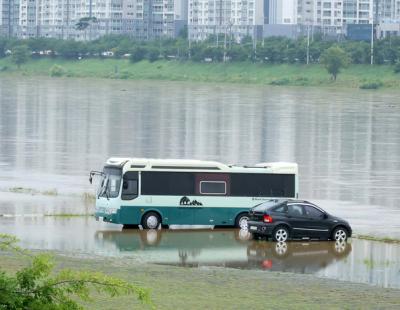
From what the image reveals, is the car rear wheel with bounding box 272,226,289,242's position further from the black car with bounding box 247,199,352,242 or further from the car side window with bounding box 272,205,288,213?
the car side window with bounding box 272,205,288,213

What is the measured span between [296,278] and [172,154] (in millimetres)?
32015

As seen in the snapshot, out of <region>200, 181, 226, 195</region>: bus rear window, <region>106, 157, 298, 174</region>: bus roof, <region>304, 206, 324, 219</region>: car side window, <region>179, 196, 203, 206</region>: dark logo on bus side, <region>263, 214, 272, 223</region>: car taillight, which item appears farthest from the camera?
<region>200, 181, 226, 195</region>: bus rear window

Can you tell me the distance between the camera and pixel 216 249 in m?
28.6

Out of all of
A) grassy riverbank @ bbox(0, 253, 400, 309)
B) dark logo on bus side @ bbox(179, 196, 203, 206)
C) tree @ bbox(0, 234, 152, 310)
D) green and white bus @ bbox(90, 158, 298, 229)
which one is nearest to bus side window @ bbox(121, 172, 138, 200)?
green and white bus @ bbox(90, 158, 298, 229)

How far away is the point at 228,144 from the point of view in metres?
64.0

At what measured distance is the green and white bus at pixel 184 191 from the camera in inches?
1241

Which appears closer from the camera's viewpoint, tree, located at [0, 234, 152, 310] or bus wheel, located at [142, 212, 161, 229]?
tree, located at [0, 234, 152, 310]

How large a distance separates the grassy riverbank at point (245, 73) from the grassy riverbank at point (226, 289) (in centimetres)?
12592

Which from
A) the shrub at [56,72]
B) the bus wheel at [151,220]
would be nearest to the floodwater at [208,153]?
the bus wheel at [151,220]

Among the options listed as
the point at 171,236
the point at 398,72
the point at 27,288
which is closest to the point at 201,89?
the point at 398,72

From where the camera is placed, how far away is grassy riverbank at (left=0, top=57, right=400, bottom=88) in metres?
159

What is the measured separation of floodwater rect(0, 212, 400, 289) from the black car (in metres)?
0.23

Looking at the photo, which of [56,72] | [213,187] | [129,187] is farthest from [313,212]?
[56,72]

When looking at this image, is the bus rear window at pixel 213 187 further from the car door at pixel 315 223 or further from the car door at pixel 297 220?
the car door at pixel 315 223
